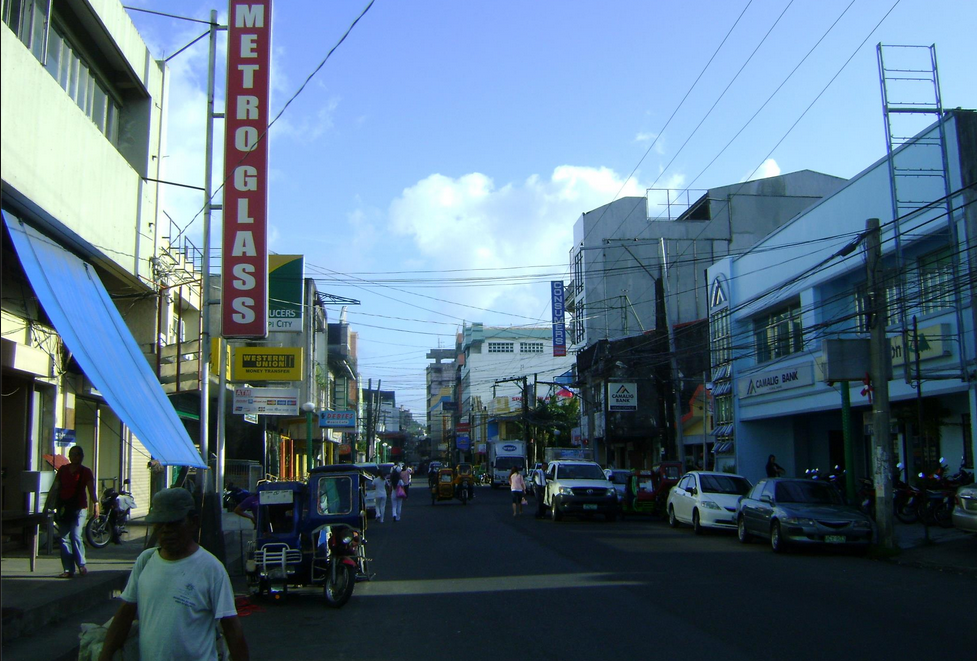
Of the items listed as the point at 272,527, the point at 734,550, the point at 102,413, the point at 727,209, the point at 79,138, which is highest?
the point at 727,209

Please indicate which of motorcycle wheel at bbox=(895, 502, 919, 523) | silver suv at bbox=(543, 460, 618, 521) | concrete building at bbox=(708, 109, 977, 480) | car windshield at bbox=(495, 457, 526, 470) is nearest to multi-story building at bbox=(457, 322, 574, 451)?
car windshield at bbox=(495, 457, 526, 470)

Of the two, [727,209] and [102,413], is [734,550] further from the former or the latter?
[727,209]

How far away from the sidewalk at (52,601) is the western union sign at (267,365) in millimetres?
9191

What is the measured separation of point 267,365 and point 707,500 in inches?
468

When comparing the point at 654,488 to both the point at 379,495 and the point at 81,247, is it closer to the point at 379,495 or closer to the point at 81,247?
the point at 379,495

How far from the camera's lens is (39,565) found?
13.0 m

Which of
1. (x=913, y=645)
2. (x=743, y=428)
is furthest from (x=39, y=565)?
(x=743, y=428)

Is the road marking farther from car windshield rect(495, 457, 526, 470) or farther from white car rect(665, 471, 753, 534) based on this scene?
car windshield rect(495, 457, 526, 470)

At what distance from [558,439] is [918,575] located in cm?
5640

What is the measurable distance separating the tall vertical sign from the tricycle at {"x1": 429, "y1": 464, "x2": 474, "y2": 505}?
25.0 m

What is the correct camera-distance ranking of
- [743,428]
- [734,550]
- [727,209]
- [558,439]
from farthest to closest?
1. [558,439]
2. [727,209]
3. [743,428]
4. [734,550]

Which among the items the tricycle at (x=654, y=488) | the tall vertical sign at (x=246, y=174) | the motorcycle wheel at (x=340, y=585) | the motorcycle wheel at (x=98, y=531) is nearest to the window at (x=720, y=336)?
the tricycle at (x=654, y=488)

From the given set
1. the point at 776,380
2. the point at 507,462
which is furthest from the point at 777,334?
the point at 507,462

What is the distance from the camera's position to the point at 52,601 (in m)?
9.39
